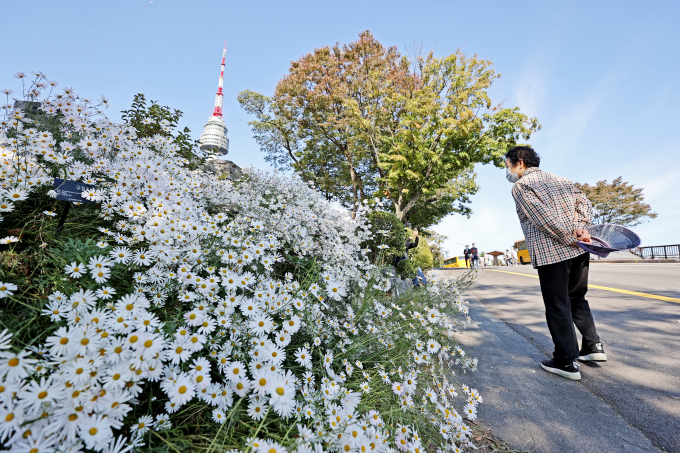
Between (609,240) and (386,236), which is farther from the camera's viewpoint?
(386,236)

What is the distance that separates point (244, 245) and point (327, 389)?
0.99m

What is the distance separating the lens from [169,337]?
113 centimetres

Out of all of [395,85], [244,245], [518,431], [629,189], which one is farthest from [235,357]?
[629,189]

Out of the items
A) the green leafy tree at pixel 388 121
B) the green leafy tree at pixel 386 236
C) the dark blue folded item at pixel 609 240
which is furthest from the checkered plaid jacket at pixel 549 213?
the green leafy tree at pixel 388 121

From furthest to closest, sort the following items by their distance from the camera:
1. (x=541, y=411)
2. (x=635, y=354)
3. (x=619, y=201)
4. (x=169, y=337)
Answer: (x=619, y=201) < (x=635, y=354) < (x=541, y=411) < (x=169, y=337)

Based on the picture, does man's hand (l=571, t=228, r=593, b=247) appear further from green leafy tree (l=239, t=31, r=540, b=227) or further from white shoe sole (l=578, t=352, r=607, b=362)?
green leafy tree (l=239, t=31, r=540, b=227)

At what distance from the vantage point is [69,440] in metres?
0.70

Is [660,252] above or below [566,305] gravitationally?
above

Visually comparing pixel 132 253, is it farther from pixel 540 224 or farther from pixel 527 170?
pixel 527 170

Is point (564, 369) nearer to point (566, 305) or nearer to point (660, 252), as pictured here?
point (566, 305)

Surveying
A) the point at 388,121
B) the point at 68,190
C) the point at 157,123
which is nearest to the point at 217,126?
the point at 388,121

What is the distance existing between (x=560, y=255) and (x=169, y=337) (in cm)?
271

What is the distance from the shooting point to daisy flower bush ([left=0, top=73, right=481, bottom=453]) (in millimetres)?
820

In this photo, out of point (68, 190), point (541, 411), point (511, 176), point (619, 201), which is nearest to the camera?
point (68, 190)
